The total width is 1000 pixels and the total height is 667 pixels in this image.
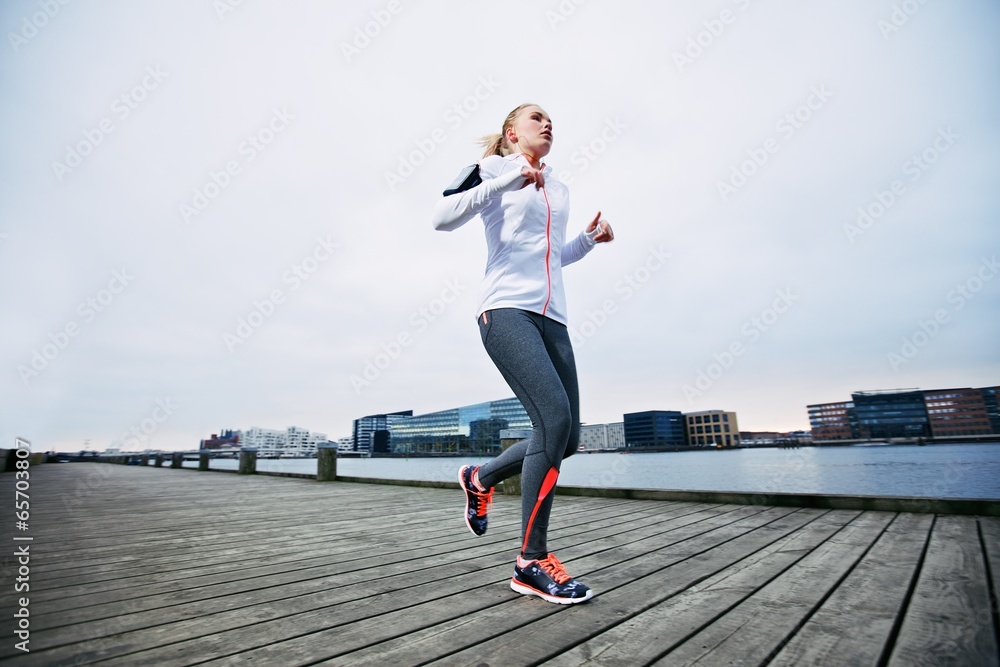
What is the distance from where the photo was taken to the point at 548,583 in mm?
1604

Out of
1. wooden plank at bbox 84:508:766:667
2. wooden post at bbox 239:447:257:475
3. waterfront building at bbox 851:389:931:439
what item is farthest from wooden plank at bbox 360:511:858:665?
waterfront building at bbox 851:389:931:439

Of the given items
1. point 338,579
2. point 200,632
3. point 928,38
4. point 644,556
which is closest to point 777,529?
point 644,556

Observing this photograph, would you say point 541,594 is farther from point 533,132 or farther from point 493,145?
point 493,145

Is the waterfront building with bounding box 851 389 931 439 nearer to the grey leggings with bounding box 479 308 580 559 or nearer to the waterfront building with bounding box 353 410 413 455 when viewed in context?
the waterfront building with bounding box 353 410 413 455

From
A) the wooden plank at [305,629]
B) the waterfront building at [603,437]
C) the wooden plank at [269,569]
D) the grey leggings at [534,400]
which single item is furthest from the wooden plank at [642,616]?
the waterfront building at [603,437]

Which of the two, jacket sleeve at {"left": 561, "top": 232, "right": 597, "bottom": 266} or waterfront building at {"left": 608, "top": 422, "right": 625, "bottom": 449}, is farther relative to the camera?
waterfront building at {"left": 608, "top": 422, "right": 625, "bottom": 449}

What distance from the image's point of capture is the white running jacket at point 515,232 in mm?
1852

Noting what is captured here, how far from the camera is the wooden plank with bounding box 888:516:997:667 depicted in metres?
1.02

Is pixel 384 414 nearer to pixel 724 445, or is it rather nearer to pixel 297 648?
pixel 724 445

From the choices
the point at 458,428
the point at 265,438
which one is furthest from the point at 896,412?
the point at 265,438

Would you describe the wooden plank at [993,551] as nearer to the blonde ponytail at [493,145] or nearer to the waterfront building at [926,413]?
the blonde ponytail at [493,145]

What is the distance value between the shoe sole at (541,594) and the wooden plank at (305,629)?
0.04 meters

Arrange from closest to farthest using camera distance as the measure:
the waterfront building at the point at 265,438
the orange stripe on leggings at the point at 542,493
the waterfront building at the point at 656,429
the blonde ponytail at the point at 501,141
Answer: the orange stripe on leggings at the point at 542,493 → the blonde ponytail at the point at 501,141 → the waterfront building at the point at 656,429 → the waterfront building at the point at 265,438

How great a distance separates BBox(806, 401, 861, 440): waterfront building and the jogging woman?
125380 mm
